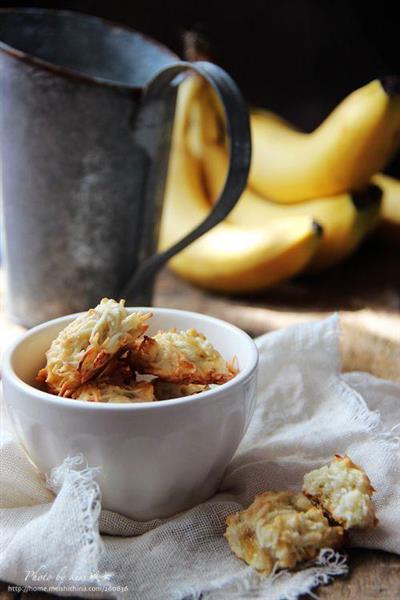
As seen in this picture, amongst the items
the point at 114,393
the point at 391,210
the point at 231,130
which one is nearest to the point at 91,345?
the point at 114,393

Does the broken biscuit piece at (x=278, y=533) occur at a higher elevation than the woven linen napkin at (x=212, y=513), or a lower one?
higher

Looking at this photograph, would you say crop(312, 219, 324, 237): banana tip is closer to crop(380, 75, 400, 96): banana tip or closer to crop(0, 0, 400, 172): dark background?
crop(380, 75, 400, 96): banana tip

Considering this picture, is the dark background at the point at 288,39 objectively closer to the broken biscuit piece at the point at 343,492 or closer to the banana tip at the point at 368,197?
the banana tip at the point at 368,197

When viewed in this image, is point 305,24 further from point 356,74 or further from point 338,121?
point 338,121

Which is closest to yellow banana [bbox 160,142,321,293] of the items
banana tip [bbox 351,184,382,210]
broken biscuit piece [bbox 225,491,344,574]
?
banana tip [bbox 351,184,382,210]

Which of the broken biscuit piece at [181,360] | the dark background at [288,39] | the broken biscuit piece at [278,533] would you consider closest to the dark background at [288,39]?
the dark background at [288,39]
